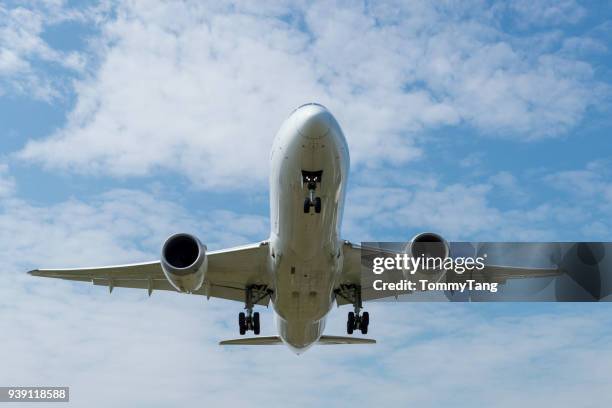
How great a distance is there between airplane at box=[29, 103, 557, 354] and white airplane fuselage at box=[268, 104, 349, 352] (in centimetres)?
3

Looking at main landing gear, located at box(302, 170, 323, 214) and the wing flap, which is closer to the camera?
main landing gear, located at box(302, 170, 323, 214)

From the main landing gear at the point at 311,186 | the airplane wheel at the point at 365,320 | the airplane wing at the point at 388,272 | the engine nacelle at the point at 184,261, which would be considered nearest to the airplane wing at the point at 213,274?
the engine nacelle at the point at 184,261

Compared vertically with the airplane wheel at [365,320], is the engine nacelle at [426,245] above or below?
above

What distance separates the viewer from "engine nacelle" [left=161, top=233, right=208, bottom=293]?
2202cm

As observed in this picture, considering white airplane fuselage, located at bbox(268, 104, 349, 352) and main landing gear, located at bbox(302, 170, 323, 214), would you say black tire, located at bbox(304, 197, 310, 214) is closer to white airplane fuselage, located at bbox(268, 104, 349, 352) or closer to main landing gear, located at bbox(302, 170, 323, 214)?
main landing gear, located at bbox(302, 170, 323, 214)

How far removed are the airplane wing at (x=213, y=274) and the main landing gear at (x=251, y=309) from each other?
292 mm

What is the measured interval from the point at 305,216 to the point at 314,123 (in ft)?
10.3

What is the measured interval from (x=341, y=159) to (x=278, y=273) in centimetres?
521

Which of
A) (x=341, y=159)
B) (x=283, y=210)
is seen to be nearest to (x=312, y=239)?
(x=283, y=210)

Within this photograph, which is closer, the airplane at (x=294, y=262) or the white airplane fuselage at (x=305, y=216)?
the white airplane fuselage at (x=305, y=216)

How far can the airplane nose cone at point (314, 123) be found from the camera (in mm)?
17781

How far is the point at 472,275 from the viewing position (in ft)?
86.5

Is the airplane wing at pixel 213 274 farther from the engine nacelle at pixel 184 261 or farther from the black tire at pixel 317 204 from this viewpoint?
the black tire at pixel 317 204

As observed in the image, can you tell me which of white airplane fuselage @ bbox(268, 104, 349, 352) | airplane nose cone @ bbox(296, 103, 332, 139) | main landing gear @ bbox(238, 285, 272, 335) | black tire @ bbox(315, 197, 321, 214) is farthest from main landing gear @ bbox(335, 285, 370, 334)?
airplane nose cone @ bbox(296, 103, 332, 139)
